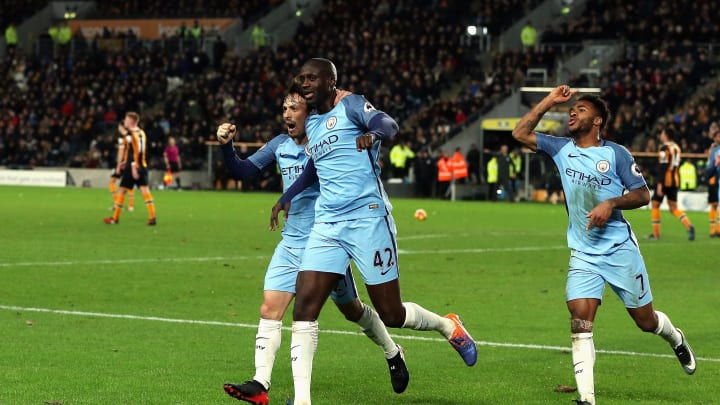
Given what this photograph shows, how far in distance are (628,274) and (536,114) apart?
4.08 feet

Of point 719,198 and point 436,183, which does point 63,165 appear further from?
point 719,198

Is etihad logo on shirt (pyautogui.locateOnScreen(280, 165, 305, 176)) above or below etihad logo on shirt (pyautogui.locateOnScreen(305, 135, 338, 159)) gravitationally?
below

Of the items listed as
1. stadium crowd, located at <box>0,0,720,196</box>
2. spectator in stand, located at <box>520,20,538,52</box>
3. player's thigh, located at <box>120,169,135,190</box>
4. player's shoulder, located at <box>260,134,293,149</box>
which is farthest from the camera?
spectator in stand, located at <box>520,20,538,52</box>

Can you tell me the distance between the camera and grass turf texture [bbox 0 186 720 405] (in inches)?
366

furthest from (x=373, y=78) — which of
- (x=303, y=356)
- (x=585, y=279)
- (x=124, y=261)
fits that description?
(x=303, y=356)

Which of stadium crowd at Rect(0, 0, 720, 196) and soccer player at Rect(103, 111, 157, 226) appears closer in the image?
soccer player at Rect(103, 111, 157, 226)

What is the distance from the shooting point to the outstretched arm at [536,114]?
8.91 meters

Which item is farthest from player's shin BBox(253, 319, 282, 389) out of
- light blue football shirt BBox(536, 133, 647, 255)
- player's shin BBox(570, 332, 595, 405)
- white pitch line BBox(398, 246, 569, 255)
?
white pitch line BBox(398, 246, 569, 255)

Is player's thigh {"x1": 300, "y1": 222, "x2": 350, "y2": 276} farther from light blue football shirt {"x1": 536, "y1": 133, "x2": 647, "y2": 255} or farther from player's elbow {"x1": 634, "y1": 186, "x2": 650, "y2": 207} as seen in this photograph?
player's elbow {"x1": 634, "y1": 186, "x2": 650, "y2": 207}

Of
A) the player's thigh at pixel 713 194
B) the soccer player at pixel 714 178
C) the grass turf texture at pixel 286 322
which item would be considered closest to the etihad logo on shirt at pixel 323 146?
the grass turf texture at pixel 286 322

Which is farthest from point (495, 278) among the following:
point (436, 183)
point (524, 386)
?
point (436, 183)

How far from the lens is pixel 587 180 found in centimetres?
910

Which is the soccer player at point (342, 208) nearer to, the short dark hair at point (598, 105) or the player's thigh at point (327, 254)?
the player's thigh at point (327, 254)

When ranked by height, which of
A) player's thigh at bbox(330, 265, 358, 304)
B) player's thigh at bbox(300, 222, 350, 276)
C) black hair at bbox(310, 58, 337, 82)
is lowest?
player's thigh at bbox(330, 265, 358, 304)
